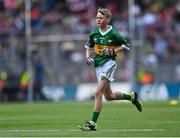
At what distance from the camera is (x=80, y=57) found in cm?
3052

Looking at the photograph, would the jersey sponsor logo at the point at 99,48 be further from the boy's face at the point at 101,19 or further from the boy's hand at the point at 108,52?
the boy's face at the point at 101,19

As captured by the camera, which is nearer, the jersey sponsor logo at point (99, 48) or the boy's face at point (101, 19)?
the boy's face at point (101, 19)

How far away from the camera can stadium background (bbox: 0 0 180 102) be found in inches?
1196

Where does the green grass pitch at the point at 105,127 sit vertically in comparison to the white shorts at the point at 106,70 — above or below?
below

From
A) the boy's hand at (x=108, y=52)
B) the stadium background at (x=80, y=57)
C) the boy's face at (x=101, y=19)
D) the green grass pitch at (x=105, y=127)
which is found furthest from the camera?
the stadium background at (x=80, y=57)

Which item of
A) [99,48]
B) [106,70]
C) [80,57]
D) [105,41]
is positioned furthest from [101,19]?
[80,57]

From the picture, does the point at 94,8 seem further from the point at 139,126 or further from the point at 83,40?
the point at 139,126

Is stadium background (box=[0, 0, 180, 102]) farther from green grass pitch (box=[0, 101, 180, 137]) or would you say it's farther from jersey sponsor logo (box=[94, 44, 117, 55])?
jersey sponsor logo (box=[94, 44, 117, 55])

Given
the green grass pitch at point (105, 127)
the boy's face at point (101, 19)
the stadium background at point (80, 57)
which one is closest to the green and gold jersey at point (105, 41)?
the boy's face at point (101, 19)

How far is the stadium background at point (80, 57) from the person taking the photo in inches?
1196

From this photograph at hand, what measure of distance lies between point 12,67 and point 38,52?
4.25 ft

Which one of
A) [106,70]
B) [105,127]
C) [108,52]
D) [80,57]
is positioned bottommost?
[80,57]

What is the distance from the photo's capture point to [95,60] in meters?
14.5

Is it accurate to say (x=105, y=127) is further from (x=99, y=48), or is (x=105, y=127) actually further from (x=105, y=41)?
(x=105, y=41)
